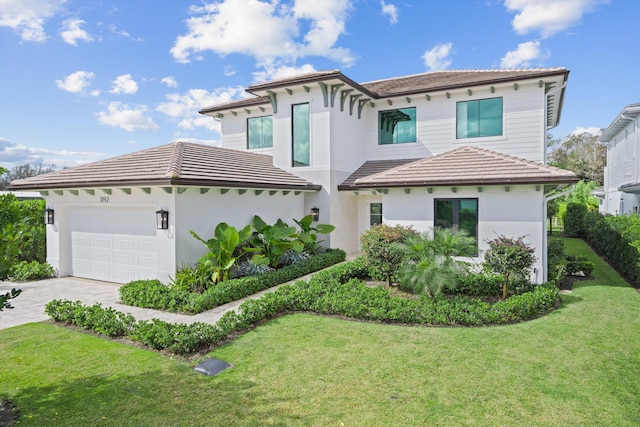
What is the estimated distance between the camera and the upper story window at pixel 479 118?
15055 millimetres

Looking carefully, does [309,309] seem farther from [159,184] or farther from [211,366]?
[159,184]

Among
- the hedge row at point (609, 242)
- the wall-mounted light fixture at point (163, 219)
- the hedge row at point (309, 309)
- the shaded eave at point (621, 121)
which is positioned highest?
the shaded eave at point (621, 121)

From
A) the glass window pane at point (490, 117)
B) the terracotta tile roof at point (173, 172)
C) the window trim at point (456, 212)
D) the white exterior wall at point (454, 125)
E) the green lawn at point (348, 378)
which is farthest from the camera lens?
the glass window pane at point (490, 117)

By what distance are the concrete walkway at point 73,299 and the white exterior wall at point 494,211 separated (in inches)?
167

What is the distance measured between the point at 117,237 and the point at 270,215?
17.3ft

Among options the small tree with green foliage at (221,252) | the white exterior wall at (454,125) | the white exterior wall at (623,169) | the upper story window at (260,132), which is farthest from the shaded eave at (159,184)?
the white exterior wall at (623,169)

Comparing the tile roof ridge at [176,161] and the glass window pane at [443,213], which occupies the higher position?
the tile roof ridge at [176,161]

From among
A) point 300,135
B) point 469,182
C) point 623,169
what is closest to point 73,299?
point 300,135

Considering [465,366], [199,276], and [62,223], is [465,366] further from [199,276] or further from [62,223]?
[62,223]

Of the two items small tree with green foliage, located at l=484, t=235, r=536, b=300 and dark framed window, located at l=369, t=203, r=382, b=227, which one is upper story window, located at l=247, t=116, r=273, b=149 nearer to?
dark framed window, located at l=369, t=203, r=382, b=227

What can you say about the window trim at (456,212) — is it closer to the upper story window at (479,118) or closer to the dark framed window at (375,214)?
the upper story window at (479,118)

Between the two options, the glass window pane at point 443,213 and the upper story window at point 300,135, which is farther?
the upper story window at point 300,135

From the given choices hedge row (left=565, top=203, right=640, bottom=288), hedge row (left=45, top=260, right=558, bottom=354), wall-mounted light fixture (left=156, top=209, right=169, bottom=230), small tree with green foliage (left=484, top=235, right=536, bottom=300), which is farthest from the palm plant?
wall-mounted light fixture (left=156, top=209, right=169, bottom=230)

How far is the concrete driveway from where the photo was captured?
8.50 metres
